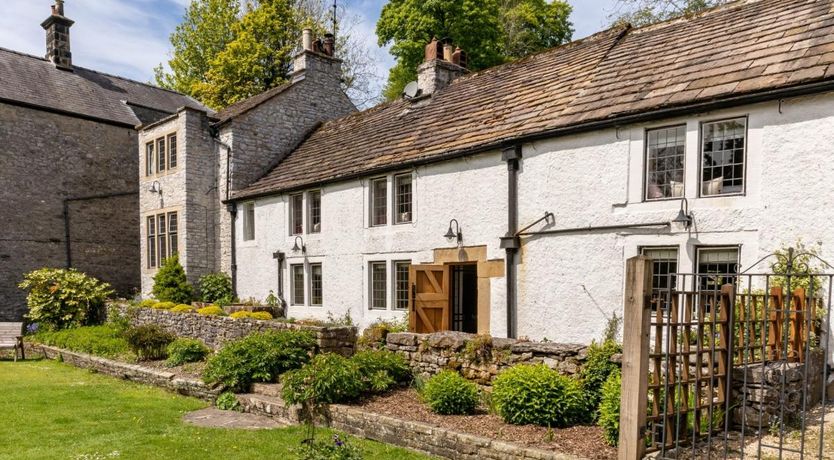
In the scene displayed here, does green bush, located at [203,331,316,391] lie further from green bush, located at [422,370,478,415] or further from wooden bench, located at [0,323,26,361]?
wooden bench, located at [0,323,26,361]

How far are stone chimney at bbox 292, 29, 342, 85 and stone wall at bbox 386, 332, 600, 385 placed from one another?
14.4 metres

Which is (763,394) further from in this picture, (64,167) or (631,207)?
(64,167)

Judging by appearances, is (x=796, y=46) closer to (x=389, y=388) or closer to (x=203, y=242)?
(x=389, y=388)

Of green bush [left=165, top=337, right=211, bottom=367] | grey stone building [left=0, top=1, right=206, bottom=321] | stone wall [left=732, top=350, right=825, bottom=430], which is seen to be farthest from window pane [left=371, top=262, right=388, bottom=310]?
grey stone building [left=0, top=1, right=206, bottom=321]

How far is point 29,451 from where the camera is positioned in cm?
766

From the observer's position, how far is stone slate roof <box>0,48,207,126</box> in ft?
76.3

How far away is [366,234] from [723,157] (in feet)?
30.0

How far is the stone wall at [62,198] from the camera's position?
22.4m

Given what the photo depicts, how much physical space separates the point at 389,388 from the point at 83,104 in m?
21.8

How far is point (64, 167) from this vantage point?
940 inches

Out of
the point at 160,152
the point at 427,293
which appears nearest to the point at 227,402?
the point at 427,293

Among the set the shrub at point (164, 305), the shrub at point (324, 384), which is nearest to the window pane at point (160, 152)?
the shrub at point (164, 305)

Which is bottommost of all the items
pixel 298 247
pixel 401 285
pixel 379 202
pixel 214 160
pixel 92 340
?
pixel 92 340

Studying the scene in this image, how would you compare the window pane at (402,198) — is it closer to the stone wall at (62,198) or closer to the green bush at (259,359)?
the green bush at (259,359)
